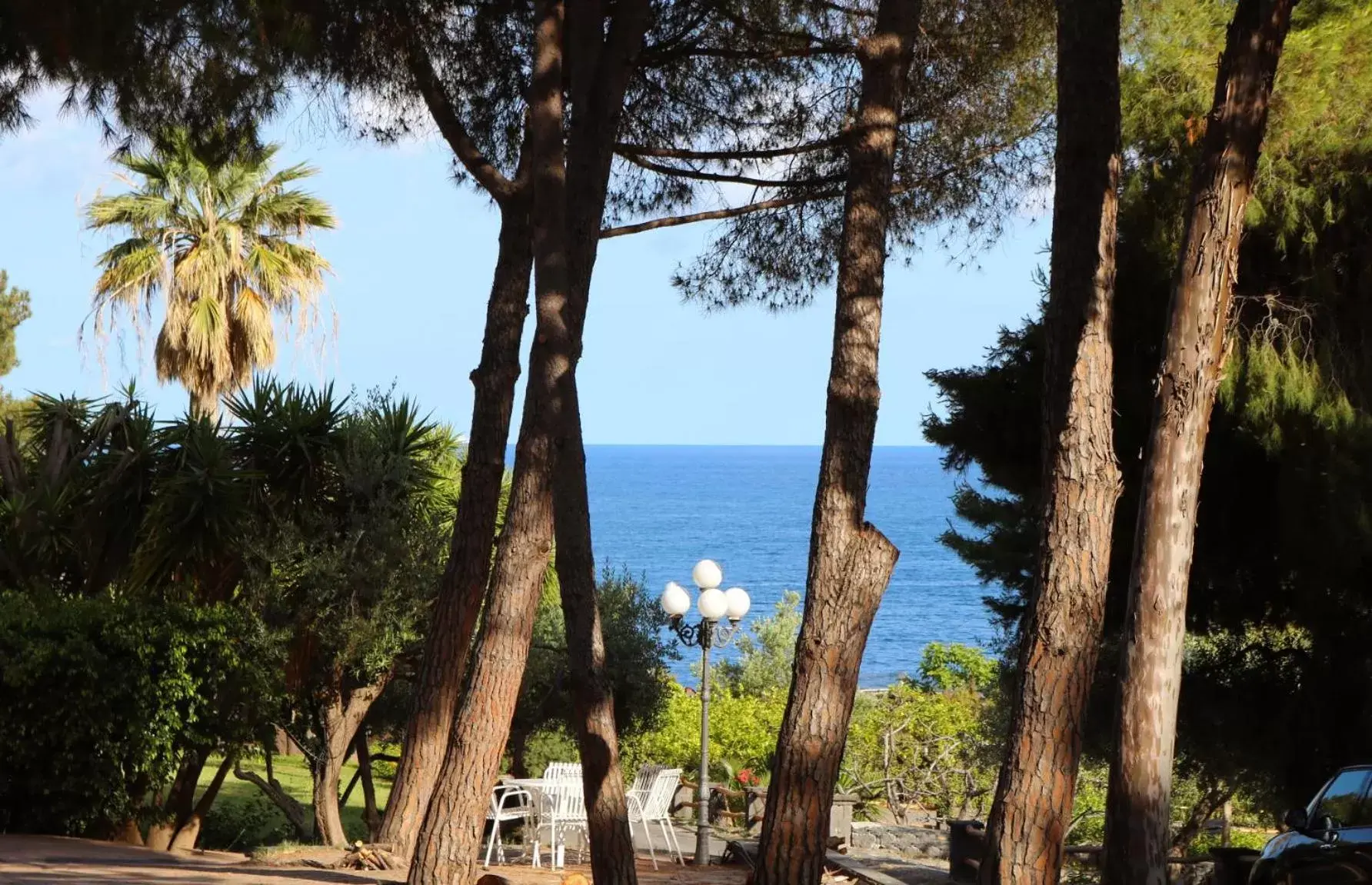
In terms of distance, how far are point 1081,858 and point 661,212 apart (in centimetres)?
772

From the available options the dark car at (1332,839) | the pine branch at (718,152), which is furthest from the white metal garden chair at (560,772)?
the dark car at (1332,839)

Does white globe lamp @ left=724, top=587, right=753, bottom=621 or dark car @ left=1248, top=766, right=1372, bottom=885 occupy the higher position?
white globe lamp @ left=724, top=587, right=753, bottom=621

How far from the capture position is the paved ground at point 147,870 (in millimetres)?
7246

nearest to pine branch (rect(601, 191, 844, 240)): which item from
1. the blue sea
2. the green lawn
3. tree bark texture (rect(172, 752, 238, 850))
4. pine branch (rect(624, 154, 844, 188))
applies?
pine branch (rect(624, 154, 844, 188))

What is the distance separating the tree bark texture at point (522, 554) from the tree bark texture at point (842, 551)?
143 centimetres

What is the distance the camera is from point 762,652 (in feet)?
85.8

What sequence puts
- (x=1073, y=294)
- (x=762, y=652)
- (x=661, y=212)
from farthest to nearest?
(x=762, y=652) < (x=661, y=212) < (x=1073, y=294)

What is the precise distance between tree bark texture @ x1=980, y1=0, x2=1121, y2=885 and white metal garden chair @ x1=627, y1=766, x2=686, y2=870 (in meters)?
5.71

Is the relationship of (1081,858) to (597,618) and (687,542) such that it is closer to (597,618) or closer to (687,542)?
(597,618)

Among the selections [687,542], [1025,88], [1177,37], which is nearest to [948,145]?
[1025,88]

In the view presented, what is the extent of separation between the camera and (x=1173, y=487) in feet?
18.4

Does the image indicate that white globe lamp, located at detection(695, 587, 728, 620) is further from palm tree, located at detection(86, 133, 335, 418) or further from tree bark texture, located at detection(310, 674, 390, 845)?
palm tree, located at detection(86, 133, 335, 418)

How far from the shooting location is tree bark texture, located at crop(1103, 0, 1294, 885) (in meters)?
5.57

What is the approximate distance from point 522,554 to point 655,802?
14.6 ft
